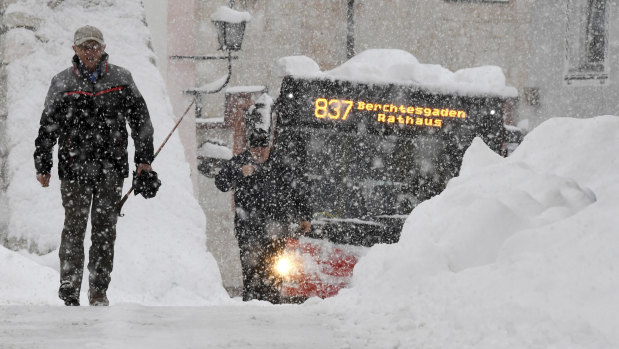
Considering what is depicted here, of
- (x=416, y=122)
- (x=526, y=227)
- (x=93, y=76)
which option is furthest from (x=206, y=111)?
(x=526, y=227)

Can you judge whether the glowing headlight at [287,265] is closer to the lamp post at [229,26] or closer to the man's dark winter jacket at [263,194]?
the man's dark winter jacket at [263,194]

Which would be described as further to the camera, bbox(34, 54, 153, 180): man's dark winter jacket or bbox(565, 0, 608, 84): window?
bbox(565, 0, 608, 84): window

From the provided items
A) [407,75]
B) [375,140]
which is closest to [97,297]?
[375,140]

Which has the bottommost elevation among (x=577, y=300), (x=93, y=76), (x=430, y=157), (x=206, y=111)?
(x=206, y=111)

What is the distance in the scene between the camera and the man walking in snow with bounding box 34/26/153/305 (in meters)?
6.17

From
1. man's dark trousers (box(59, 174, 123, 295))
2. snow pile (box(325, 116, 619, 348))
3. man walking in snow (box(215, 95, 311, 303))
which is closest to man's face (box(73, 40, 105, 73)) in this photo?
man's dark trousers (box(59, 174, 123, 295))

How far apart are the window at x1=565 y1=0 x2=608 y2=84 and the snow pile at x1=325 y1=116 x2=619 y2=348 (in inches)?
576

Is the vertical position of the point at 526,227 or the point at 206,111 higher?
the point at 526,227

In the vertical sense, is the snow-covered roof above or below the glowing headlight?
above

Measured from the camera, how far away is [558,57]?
21.4 meters

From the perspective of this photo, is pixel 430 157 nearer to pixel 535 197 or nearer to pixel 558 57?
pixel 535 197

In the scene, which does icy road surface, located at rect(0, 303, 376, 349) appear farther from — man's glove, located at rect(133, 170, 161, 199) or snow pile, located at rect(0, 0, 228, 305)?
snow pile, located at rect(0, 0, 228, 305)

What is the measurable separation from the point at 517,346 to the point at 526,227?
1.37m

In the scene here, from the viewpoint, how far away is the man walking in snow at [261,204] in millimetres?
8422
